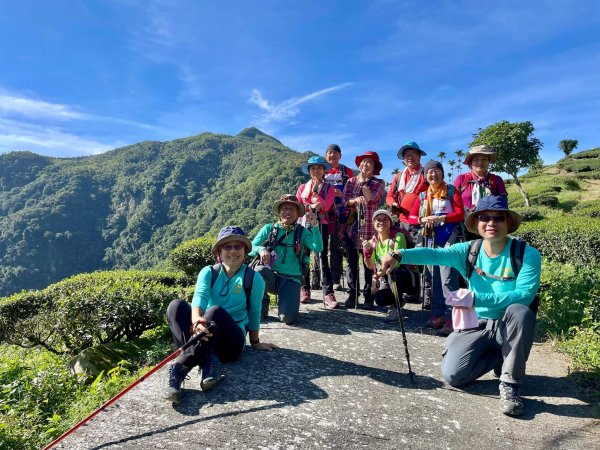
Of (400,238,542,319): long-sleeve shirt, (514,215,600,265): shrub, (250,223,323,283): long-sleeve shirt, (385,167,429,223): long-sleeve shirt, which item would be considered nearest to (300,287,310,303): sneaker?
(250,223,323,283): long-sleeve shirt

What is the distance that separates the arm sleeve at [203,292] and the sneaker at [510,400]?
2554 mm

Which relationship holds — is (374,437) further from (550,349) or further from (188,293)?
(188,293)

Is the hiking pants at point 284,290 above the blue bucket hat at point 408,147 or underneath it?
underneath

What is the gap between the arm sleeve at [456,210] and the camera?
4.76m

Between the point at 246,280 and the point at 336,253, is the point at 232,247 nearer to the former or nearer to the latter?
the point at 246,280

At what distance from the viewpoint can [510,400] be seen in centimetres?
300

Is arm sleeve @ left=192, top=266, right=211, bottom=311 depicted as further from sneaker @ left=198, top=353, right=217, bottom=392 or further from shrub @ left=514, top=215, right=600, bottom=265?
shrub @ left=514, top=215, right=600, bottom=265

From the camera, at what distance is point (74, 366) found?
16.6 ft

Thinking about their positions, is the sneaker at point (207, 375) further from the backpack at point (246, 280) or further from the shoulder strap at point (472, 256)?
the shoulder strap at point (472, 256)

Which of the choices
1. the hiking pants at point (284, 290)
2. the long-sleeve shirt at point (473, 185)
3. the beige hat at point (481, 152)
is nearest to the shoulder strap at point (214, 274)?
the hiking pants at point (284, 290)

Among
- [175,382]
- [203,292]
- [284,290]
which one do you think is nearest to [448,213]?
[284,290]

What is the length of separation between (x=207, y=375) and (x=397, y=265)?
1955mm

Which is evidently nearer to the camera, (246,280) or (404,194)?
(246,280)

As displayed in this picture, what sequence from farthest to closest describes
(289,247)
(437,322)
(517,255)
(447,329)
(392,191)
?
1. (392,191)
2. (289,247)
3. (437,322)
4. (447,329)
5. (517,255)
